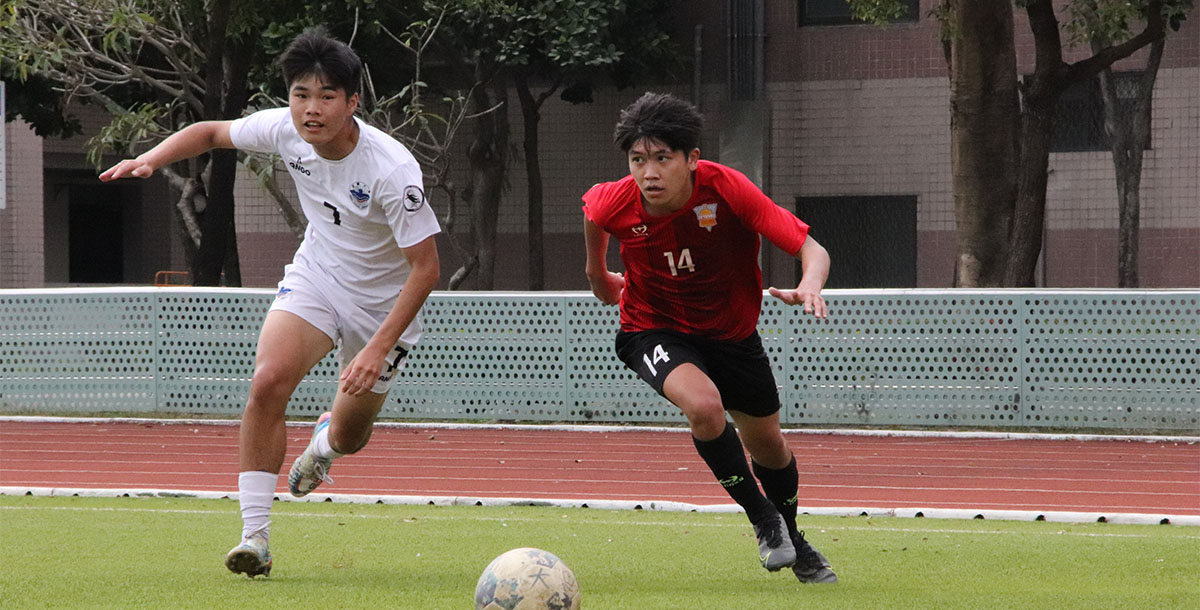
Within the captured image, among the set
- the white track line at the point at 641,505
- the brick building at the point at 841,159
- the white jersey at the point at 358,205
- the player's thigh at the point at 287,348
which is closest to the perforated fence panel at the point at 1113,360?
the white track line at the point at 641,505

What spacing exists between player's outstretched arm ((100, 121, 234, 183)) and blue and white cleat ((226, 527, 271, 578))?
4.78 ft

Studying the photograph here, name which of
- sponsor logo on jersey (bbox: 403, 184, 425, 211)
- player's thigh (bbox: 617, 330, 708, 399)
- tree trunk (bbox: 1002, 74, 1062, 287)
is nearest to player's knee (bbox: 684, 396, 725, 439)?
player's thigh (bbox: 617, 330, 708, 399)

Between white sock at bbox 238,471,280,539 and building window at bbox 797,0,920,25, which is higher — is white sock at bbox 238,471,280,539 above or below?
below

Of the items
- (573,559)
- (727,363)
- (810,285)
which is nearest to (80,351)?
(573,559)

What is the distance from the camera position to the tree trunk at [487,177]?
24.9m

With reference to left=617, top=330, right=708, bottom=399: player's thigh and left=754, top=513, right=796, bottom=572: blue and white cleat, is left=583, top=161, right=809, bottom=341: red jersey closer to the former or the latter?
left=617, top=330, right=708, bottom=399: player's thigh

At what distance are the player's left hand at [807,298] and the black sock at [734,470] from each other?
739 mm

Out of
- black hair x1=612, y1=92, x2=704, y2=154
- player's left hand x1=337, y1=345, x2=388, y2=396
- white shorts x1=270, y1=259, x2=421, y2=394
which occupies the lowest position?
player's left hand x1=337, y1=345, x2=388, y2=396

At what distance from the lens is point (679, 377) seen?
19.1 ft

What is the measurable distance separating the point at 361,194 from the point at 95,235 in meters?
34.1

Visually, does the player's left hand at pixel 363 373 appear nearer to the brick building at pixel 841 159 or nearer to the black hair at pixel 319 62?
the black hair at pixel 319 62

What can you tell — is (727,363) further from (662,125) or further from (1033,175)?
(1033,175)

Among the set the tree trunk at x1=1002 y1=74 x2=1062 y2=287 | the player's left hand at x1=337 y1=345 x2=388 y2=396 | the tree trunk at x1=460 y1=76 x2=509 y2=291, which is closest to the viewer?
the player's left hand at x1=337 y1=345 x2=388 y2=396

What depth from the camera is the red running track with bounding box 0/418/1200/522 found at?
32.4 feet
